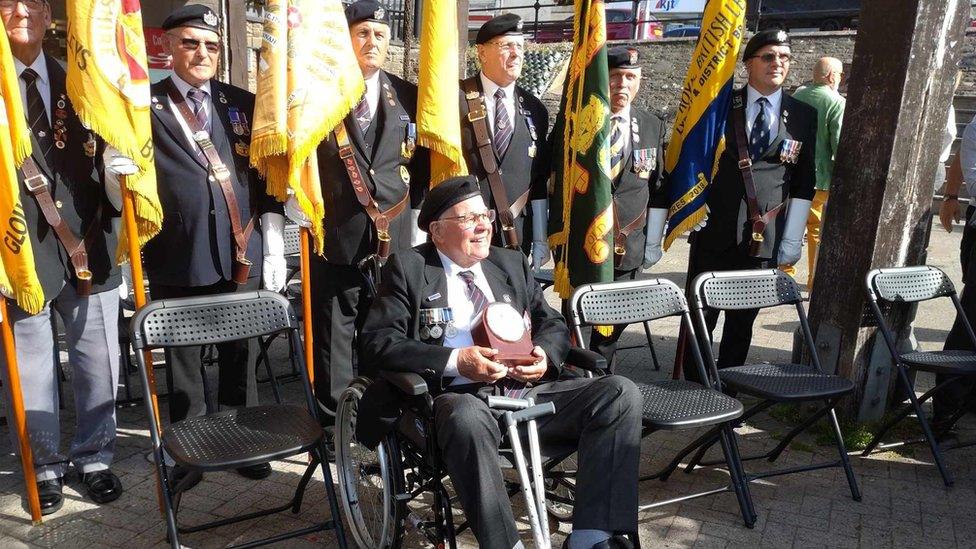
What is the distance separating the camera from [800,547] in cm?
315

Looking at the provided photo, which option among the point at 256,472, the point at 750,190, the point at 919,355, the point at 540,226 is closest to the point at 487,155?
the point at 540,226

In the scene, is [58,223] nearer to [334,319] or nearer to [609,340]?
[334,319]

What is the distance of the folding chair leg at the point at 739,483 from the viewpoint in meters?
3.30

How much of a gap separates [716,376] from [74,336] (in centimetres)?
263

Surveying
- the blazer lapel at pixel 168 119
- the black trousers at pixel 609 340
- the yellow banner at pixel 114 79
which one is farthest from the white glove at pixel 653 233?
the yellow banner at pixel 114 79

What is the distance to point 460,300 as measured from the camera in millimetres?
3021

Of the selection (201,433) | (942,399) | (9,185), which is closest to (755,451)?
(942,399)

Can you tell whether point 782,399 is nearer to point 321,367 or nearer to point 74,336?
point 321,367

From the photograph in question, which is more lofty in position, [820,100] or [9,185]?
[820,100]

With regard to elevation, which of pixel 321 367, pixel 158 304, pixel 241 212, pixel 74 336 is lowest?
pixel 321 367

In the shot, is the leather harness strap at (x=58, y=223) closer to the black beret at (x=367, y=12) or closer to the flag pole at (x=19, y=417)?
the flag pole at (x=19, y=417)

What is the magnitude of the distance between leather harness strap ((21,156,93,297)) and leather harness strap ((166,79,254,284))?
487 millimetres

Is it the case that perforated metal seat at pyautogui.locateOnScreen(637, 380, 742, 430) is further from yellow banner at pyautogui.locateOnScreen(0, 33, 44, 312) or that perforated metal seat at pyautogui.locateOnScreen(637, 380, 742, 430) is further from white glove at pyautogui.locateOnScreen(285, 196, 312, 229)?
yellow banner at pyautogui.locateOnScreen(0, 33, 44, 312)

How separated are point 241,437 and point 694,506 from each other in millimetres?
1828
